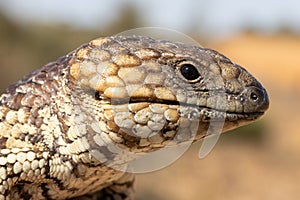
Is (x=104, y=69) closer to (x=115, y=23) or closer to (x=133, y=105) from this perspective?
(x=133, y=105)

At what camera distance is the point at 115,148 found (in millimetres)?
3336

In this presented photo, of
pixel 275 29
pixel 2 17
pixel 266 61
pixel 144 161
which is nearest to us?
pixel 144 161

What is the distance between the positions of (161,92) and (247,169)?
20.6 m

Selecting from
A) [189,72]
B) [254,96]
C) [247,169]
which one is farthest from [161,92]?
[247,169]

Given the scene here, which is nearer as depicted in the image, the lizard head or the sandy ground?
the lizard head

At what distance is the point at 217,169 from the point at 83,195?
61.3 ft

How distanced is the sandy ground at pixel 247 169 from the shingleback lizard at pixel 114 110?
13.9 m

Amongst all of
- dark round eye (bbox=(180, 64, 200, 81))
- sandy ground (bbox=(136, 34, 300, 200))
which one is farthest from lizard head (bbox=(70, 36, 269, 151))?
sandy ground (bbox=(136, 34, 300, 200))

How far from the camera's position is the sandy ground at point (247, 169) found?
20.0 metres

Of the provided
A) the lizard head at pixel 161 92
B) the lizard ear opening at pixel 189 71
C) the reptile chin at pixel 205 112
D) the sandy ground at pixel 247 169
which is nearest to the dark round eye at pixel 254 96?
the lizard head at pixel 161 92

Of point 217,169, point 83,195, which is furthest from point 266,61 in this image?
point 83,195

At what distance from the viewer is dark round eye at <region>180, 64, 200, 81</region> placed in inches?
132

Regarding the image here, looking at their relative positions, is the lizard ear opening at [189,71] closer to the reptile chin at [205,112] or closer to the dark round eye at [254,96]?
the reptile chin at [205,112]

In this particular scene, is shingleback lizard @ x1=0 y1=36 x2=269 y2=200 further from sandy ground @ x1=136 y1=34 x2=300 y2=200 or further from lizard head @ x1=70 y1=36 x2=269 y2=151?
sandy ground @ x1=136 y1=34 x2=300 y2=200
